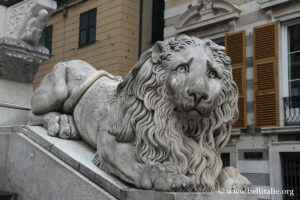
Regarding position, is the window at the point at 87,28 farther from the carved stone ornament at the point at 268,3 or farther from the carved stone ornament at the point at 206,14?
the carved stone ornament at the point at 268,3

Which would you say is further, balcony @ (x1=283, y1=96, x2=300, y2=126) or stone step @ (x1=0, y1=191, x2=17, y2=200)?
balcony @ (x1=283, y1=96, x2=300, y2=126)

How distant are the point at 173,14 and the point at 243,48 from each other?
371 cm

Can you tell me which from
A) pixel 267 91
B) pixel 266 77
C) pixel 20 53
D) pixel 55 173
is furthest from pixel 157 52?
pixel 266 77

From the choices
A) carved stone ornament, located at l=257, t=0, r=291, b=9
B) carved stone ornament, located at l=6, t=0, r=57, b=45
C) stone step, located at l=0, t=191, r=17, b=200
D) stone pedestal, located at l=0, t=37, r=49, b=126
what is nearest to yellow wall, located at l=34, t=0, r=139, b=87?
carved stone ornament, located at l=257, t=0, r=291, b=9

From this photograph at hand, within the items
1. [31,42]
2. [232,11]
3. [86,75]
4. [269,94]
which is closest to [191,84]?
[86,75]

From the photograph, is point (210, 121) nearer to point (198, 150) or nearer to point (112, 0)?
point (198, 150)

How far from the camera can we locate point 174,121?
3.28m

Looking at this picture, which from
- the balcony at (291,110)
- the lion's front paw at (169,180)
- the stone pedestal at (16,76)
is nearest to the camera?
the lion's front paw at (169,180)

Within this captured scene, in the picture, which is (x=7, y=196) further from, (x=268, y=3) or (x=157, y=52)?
(x=268, y=3)

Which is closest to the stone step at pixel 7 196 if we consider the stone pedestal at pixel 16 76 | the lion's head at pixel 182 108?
the lion's head at pixel 182 108

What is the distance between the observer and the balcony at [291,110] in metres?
11.3

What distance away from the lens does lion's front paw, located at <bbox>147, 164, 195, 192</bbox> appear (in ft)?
9.85

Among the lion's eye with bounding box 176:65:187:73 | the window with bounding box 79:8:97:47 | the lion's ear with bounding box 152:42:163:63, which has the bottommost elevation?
the lion's eye with bounding box 176:65:187:73

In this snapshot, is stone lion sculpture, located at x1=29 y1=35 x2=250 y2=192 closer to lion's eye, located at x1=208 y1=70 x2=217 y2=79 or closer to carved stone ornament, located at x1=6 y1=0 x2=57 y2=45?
lion's eye, located at x1=208 y1=70 x2=217 y2=79
